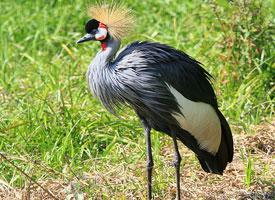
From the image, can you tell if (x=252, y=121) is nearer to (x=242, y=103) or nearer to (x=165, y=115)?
(x=242, y=103)

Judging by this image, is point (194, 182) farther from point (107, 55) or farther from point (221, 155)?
point (107, 55)

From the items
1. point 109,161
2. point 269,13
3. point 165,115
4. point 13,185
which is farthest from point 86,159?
point 269,13

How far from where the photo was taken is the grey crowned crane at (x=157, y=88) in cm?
362

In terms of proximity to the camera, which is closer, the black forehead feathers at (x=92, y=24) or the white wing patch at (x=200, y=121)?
the white wing patch at (x=200, y=121)

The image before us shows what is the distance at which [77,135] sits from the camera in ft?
14.7

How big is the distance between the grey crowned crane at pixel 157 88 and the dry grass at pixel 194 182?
0.15 meters

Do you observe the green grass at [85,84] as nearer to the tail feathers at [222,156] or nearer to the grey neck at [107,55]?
the tail feathers at [222,156]

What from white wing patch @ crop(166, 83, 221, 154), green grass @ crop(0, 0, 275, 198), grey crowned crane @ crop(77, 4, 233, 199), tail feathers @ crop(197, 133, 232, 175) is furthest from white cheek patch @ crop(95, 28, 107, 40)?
tail feathers @ crop(197, 133, 232, 175)

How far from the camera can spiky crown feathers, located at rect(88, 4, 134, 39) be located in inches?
149

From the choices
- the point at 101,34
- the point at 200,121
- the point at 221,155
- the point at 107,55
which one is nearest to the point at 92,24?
the point at 101,34

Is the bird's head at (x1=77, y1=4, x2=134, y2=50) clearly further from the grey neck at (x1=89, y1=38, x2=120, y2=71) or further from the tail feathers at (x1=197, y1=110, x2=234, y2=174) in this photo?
the tail feathers at (x1=197, y1=110, x2=234, y2=174)

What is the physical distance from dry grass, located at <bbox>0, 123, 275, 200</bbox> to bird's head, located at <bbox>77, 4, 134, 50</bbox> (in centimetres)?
67

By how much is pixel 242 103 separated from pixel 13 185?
1.52 metres

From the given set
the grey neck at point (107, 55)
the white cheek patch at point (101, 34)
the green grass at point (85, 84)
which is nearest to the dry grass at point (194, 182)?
the green grass at point (85, 84)
